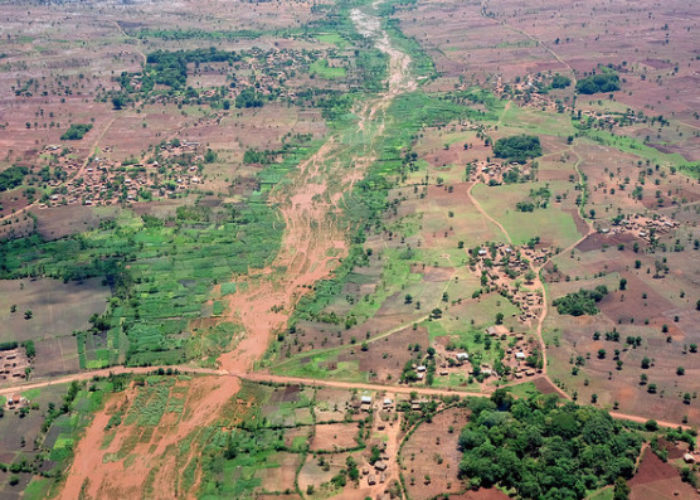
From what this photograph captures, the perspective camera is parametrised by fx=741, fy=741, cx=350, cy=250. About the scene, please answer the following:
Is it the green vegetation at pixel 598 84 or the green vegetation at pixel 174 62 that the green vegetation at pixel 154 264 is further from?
the green vegetation at pixel 598 84

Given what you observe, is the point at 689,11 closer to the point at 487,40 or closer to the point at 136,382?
the point at 487,40

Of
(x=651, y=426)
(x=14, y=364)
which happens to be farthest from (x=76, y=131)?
(x=651, y=426)

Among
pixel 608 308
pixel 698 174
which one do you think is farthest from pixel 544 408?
pixel 698 174

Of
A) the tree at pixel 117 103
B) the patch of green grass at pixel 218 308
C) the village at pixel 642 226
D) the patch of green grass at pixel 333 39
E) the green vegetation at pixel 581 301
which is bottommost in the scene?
the patch of green grass at pixel 218 308

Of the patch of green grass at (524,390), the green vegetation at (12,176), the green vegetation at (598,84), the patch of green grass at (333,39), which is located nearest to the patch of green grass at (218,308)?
the patch of green grass at (524,390)

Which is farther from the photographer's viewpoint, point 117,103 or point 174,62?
point 174,62

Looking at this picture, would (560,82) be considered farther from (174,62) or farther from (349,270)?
(174,62)
